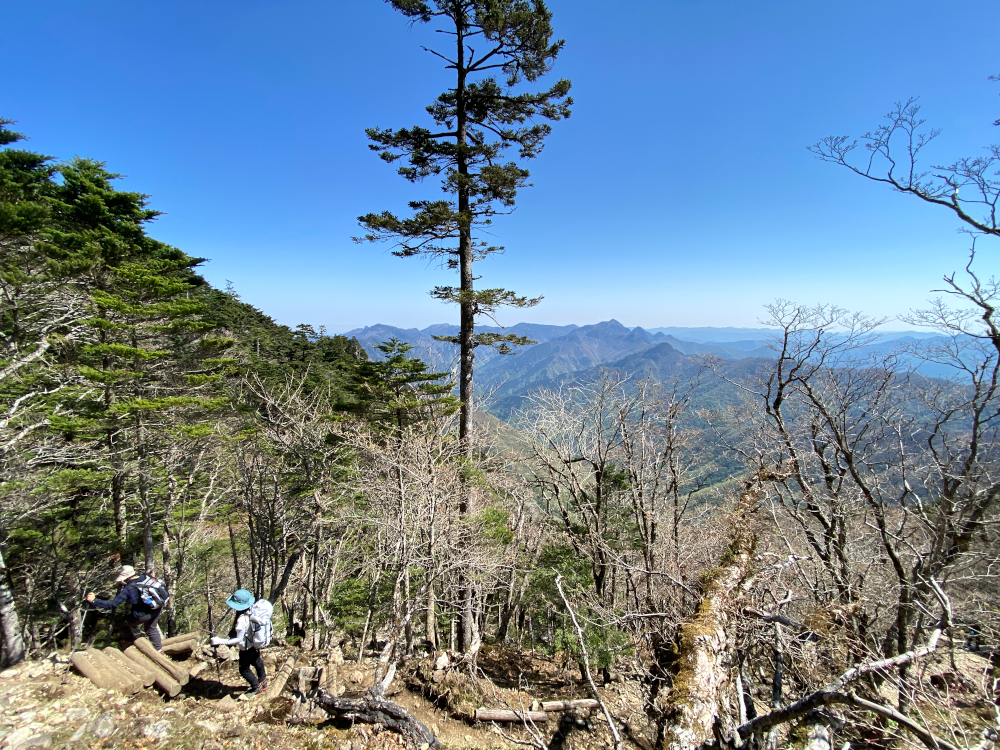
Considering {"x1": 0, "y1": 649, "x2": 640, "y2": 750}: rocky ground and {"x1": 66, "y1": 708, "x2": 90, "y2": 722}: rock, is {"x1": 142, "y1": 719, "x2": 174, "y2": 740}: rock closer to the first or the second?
{"x1": 0, "y1": 649, "x2": 640, "y2": 750}: rocky ground

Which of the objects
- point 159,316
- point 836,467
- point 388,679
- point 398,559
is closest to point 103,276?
point 159,316

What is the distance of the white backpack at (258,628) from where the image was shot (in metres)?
5.63

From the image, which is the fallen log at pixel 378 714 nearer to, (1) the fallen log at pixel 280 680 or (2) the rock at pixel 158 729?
(1) the fallen log at pixel 280 680

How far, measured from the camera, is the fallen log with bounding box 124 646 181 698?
5465 mm

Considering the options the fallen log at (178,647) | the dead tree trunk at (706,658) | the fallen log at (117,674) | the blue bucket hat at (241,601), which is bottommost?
the fallen log at (178,647)

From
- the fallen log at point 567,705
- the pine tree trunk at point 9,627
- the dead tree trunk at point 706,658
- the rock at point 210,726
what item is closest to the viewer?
the dead tree trunk at point 706,658

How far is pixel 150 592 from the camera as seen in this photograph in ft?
22.0

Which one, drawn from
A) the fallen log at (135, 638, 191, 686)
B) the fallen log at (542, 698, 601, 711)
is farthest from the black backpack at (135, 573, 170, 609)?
the fallen log at (542, 698, 601, 711)

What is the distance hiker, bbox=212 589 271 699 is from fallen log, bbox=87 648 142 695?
→ 1.33 metres

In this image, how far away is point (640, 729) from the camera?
6555 mm

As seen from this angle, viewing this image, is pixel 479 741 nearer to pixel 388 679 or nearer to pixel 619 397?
pixel 388 679

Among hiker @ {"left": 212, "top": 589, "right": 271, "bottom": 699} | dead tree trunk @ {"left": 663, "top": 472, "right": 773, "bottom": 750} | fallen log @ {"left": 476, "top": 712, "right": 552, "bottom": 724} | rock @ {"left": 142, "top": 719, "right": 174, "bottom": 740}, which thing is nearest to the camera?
dead tree trunk @ {"left": 663, "top": 472, "right": 773, "bottom": 750}

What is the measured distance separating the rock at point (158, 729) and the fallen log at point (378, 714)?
5.73 feet

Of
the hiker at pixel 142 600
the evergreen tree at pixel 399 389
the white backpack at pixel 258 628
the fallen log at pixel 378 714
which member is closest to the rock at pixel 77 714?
the white backpack at pixel 258 628
